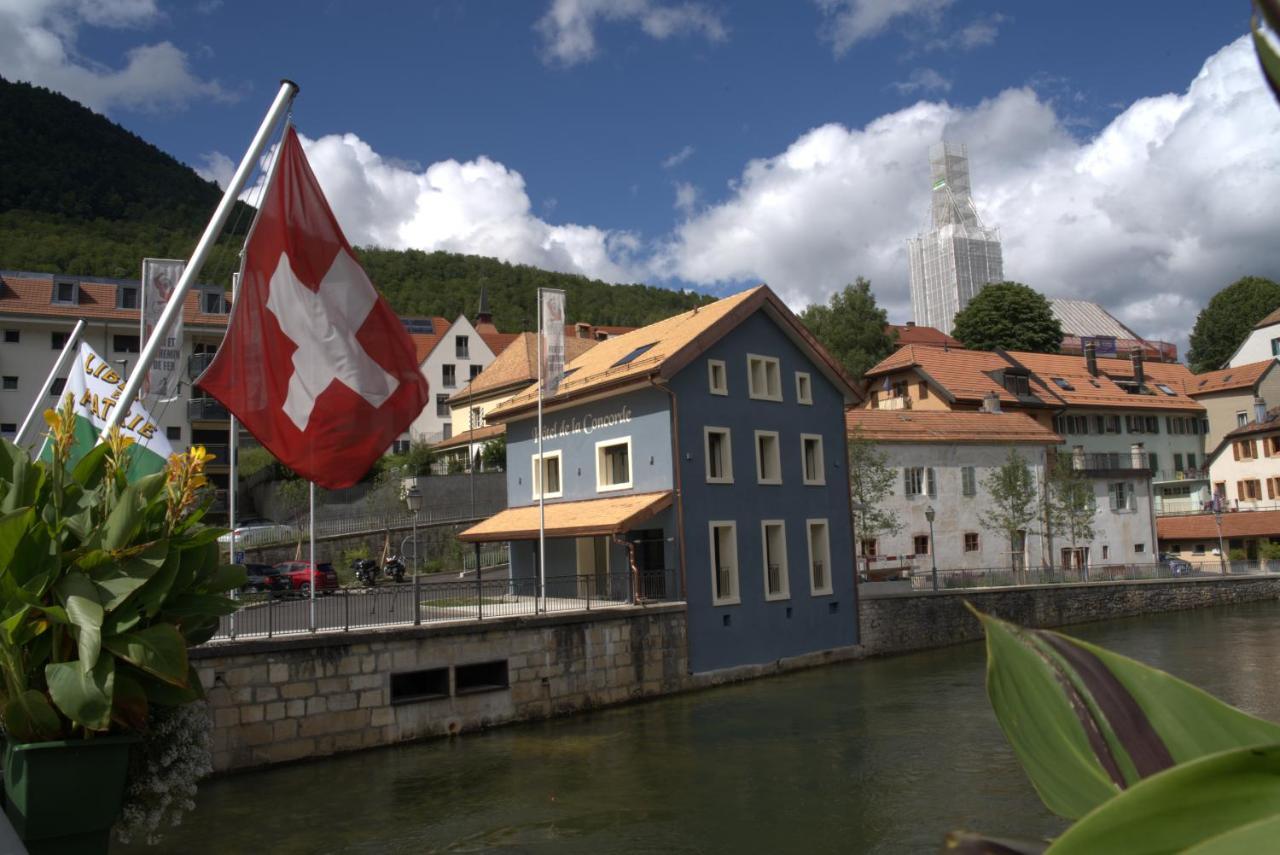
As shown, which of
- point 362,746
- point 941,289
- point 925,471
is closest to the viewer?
point 362,746

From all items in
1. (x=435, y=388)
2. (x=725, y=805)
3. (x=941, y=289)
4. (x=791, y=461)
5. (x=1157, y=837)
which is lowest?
(x=725, y=805)

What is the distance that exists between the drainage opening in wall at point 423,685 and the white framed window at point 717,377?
33.6ft

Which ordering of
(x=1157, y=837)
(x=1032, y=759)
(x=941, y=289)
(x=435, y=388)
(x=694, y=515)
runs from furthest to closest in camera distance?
(x=941, y=289), (x=435, y=388), (x=694, y=515), (x=1032, y=759), (x=1157, y=837)

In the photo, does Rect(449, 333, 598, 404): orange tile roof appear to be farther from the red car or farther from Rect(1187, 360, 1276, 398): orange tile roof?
Rect(1187, 360, 1276, 398): orange tile roof

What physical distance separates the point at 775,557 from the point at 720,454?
A: 3.30m

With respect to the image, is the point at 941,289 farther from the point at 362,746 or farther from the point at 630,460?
the point at 362,746

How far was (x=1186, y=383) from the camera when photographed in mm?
60969

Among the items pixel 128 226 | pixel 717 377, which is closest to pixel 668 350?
pixel 717 377

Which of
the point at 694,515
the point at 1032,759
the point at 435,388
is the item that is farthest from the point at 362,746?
the point at 435,388

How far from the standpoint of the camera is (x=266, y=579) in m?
31.3

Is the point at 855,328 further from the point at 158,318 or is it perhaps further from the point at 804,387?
the point at 158,318

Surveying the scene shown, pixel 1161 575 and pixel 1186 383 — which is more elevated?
pixel 1186 383

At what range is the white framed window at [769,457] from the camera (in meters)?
27.2

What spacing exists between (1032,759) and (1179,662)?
29.0 m
